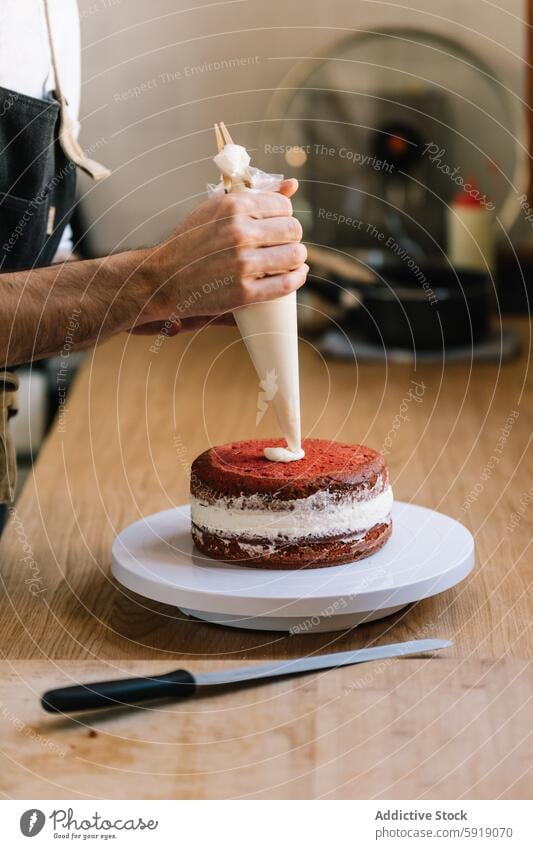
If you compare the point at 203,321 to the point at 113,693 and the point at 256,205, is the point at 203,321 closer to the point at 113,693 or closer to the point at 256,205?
the point at 256,205

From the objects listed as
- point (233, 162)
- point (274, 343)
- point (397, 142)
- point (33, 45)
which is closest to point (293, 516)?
point (274, 343)

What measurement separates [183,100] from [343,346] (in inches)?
31.9

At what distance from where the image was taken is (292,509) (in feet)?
2.37

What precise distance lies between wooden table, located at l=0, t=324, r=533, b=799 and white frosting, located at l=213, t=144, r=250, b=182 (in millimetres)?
307

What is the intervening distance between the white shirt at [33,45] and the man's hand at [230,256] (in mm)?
327

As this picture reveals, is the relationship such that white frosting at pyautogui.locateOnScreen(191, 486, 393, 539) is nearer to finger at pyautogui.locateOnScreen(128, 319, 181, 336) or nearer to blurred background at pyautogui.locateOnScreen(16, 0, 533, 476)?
finger at pyautogui.locateOnScreen(128, 319, 181, 336)

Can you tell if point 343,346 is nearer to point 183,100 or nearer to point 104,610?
point 183,100

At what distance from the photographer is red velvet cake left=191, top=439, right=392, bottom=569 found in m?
0.72

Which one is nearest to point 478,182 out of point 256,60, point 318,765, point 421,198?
point 421,198

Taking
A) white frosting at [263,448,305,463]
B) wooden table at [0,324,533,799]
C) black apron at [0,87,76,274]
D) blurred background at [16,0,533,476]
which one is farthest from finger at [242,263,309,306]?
blurred background at [16,0,533,476]

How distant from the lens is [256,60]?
2160 mm

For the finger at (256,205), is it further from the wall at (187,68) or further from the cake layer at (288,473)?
the wall at (187,68)

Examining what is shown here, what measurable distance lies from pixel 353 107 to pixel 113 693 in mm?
1733

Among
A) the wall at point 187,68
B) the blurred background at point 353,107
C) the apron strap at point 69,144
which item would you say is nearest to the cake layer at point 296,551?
the apron strap at point 69,144
